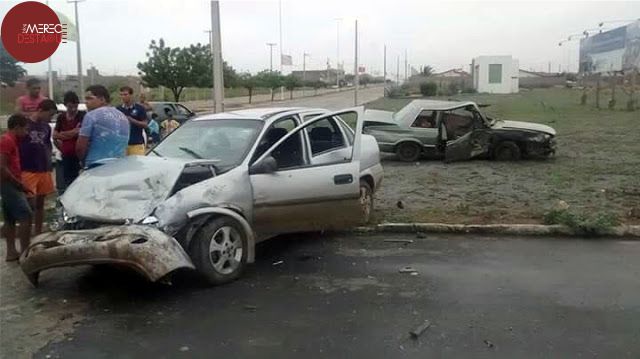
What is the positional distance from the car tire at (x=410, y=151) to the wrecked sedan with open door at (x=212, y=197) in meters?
7.40

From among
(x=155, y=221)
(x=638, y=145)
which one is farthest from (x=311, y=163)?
(x=638, y=145)

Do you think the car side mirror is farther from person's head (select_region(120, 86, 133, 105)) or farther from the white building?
the white building

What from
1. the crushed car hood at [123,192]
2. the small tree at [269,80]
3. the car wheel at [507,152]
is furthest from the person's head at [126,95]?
the small tree at [269,80]

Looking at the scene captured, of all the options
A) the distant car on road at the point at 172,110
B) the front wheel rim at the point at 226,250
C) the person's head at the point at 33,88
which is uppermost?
the person's head at the point at 33,88

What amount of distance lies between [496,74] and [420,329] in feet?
276

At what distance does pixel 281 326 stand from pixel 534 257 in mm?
3128

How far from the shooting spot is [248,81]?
6269cm

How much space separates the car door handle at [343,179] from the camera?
21.2 ft

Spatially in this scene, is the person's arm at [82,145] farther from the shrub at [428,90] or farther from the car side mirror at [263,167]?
the shrub at [428,90]

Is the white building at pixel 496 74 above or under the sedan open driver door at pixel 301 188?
above

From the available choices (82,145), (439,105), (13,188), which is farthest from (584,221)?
(439,105)

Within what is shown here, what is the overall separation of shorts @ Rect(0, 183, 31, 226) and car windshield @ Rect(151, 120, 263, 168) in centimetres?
135

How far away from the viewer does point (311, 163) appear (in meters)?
6.61

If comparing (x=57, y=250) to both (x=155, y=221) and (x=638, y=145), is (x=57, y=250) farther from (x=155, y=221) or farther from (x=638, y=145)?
(x=638, y=145)
